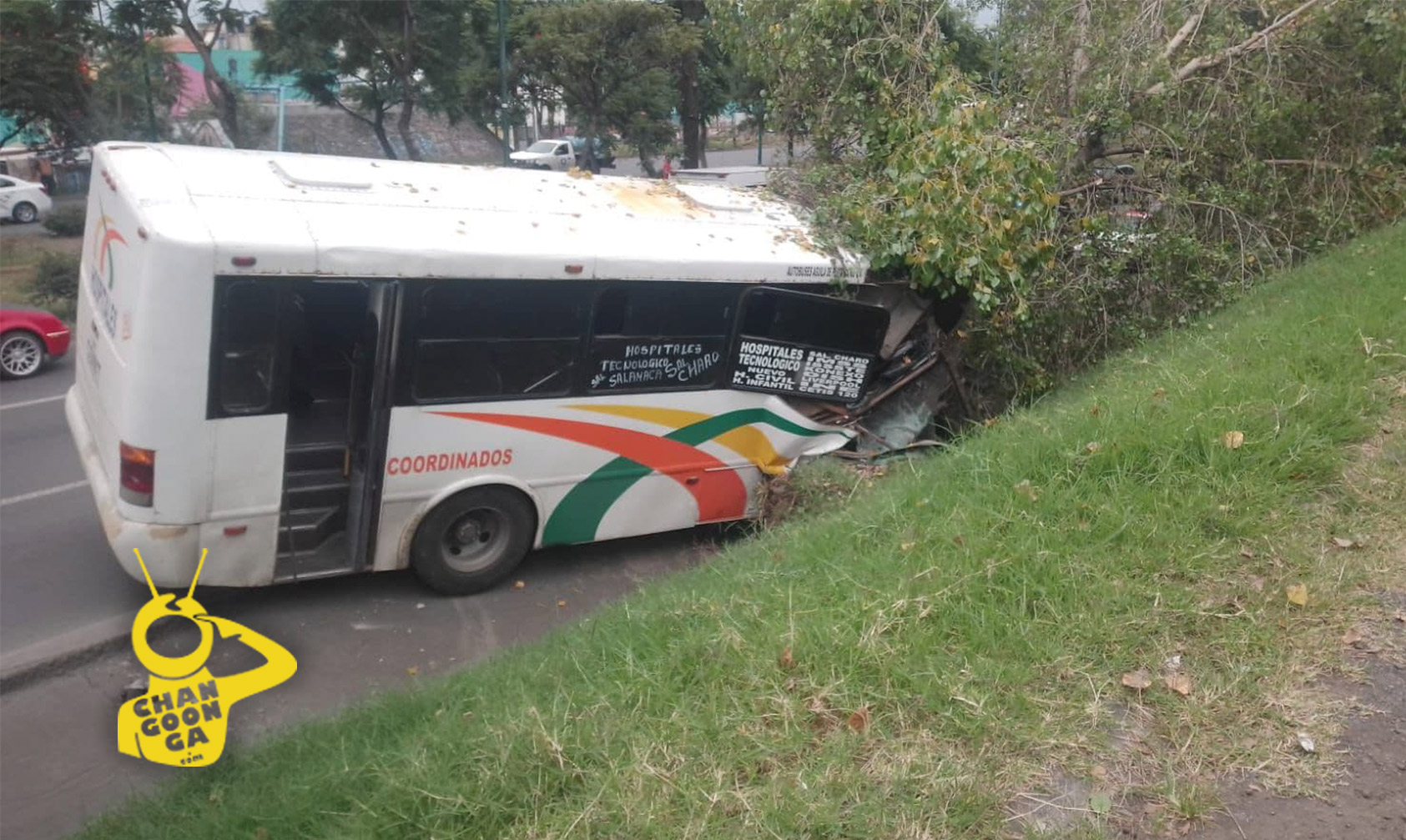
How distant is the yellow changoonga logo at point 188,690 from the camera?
4840 millimetres

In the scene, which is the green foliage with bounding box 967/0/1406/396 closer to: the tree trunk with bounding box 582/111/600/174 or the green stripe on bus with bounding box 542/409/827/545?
the green stripe on bus with bounding box 542/409/827/545

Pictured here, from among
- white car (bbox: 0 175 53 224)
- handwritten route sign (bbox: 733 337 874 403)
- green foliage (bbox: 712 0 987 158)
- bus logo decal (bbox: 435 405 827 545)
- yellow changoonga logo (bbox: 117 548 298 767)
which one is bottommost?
white car (bbox: 0 175 53 224)

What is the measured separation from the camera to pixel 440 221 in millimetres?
6039

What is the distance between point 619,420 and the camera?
678cm

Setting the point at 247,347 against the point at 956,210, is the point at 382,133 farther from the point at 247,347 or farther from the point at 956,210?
the point at 247,347

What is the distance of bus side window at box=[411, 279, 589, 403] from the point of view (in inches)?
234

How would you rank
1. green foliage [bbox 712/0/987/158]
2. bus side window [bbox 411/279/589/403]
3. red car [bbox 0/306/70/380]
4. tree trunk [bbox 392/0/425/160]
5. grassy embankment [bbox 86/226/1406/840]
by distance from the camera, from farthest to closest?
tree trunk [bbox 392/0/425/160] → red car [bbox 0/306/70/380] → green foliage [bbox 712/0/987/158] → bus side window [bbox 411/279/589/403] → grassy embankment [bbox 86/226/1406/840]

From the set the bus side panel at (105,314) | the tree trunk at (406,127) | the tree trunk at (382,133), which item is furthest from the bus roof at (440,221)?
the tree trunk at (382,133)

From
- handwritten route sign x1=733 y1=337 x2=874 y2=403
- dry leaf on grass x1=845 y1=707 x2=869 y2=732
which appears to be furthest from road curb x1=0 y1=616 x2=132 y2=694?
dry leaf on grass x1=845 y1=707 x2=869 y2=732

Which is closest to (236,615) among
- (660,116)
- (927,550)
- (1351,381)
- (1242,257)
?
(927,550)

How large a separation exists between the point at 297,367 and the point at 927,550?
13.1 feet

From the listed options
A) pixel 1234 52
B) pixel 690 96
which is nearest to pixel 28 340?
pixel 1234 52

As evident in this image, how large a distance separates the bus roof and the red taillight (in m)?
0.99

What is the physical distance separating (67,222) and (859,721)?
19869 mm
